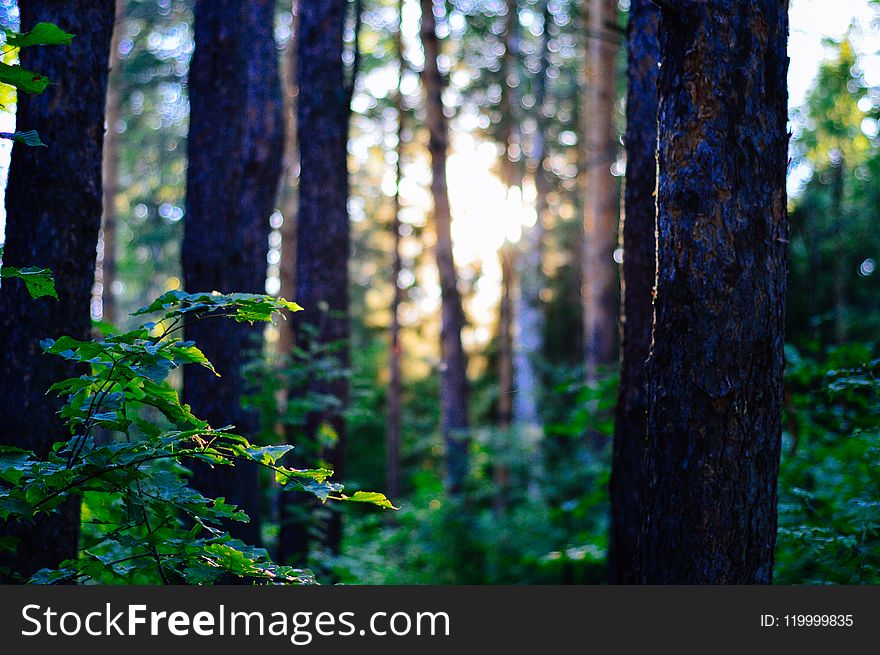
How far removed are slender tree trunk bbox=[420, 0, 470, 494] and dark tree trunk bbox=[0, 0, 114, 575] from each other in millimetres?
12760

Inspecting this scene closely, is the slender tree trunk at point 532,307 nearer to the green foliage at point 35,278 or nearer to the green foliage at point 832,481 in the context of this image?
the green foliage at point 832,481

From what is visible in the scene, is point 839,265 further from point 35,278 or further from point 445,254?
point 35,278

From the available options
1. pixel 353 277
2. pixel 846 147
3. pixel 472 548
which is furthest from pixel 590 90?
pixel 353 277

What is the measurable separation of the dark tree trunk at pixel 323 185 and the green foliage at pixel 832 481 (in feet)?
14.9

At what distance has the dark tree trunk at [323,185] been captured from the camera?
935cm

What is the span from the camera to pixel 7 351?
4.23 metres

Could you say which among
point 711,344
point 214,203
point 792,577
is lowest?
point 792,577

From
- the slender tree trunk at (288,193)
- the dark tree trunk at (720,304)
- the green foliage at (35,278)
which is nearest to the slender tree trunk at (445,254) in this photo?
the slender tree trunk at (288,193)

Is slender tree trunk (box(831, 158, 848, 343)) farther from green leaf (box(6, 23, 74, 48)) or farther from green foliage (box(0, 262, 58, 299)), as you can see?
green leaf (box(6, 23, 74, 48))

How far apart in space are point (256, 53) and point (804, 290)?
13.7m

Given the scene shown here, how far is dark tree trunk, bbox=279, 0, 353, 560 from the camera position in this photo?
9352 millimetres

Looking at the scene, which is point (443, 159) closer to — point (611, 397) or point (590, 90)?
point (590, 90)

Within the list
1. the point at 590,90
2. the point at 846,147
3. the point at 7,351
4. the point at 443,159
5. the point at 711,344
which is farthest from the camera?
the point at 846,147

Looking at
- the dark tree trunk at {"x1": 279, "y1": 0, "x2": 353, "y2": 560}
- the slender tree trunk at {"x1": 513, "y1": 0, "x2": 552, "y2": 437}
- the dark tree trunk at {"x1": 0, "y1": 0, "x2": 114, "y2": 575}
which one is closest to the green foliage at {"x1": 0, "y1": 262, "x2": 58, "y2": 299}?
the dark tree trunk at {"x1": 0, "y1": 0, "x2": 114, "y2": 575}
